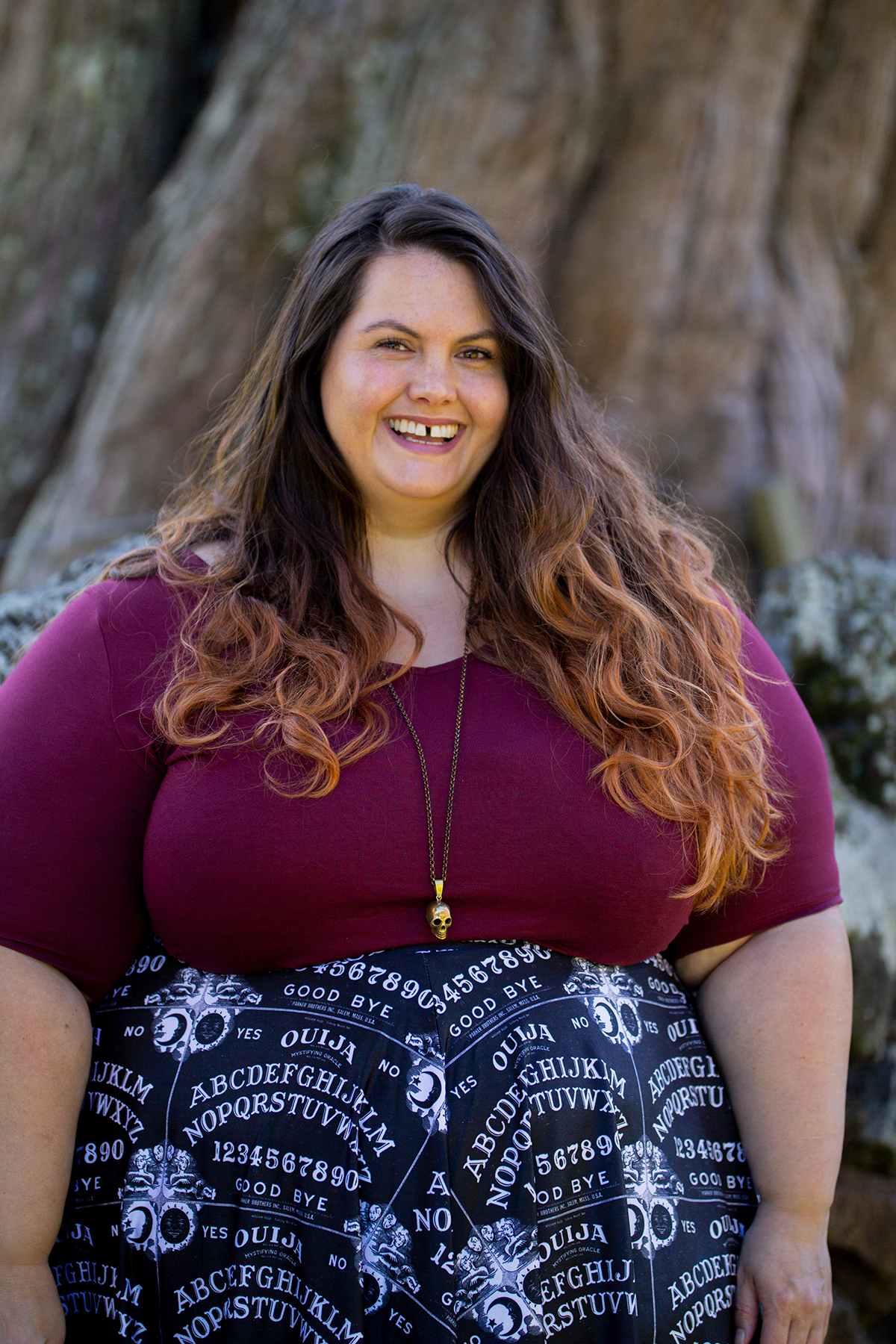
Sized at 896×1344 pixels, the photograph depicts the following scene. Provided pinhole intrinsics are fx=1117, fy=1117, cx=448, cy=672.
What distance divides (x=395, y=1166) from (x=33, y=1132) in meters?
0.49

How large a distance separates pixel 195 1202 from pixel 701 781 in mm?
920

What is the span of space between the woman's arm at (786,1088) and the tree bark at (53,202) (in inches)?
111

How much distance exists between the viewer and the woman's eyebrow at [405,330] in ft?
5.93

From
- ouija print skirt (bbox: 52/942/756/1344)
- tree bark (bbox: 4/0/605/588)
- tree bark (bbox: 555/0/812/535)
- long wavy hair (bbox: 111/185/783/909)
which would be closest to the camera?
ouija print skirt (bbox: 52/942/756/1344)

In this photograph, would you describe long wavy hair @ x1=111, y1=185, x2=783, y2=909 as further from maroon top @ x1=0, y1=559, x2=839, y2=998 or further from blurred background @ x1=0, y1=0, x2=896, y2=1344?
blurred background @ x1=0, y1=0, x2=896, y2=1344

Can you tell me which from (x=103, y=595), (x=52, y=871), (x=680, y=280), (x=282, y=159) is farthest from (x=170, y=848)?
(x=680, y=280)

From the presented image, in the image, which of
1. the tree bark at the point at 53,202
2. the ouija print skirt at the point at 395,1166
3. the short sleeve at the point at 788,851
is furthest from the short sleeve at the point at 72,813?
the tree bark at the point at 53,202

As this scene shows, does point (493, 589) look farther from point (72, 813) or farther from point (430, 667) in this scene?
point (72, 813)

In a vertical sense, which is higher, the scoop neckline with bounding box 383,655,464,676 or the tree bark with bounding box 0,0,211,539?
the tree bark with bounding box 0,0,211,539

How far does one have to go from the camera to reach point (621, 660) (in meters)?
1.75

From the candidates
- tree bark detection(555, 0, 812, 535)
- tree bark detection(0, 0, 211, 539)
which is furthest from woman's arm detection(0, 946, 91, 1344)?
tree bark detection(555, 0, 812, 535)

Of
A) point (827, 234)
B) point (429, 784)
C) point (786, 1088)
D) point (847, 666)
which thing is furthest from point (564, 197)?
point (786, 1088)

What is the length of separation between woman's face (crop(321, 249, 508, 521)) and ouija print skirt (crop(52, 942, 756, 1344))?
79 cm

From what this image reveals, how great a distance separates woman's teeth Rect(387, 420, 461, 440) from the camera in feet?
6.01
